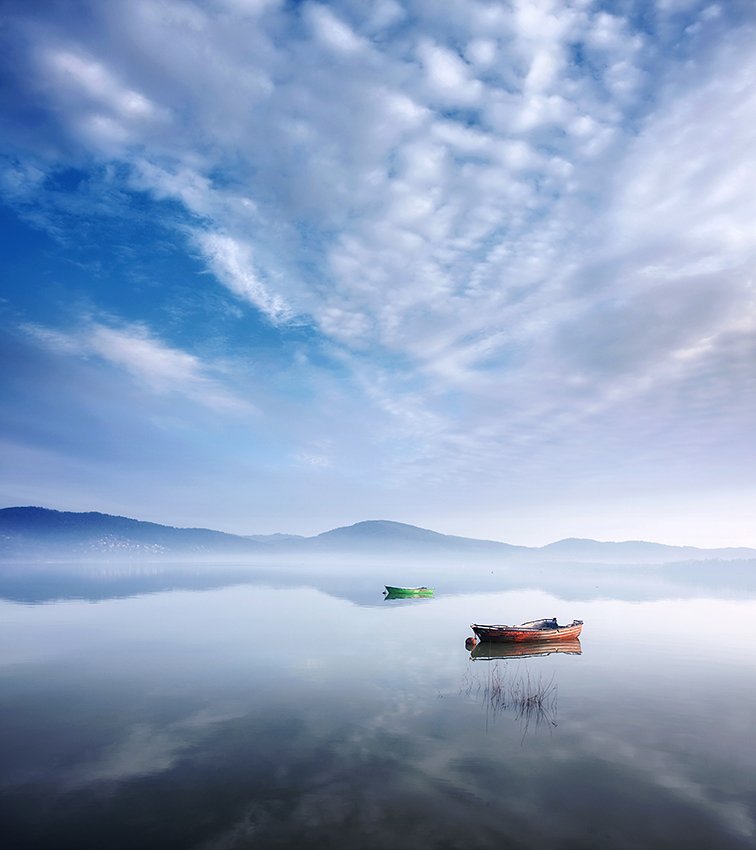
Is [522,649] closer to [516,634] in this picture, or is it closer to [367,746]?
[516,634]

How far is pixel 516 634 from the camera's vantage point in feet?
156

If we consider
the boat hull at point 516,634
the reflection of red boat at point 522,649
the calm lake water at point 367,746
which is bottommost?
the calm lake water at point 367,746

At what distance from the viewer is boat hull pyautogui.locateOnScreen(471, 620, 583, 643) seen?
46906 mm

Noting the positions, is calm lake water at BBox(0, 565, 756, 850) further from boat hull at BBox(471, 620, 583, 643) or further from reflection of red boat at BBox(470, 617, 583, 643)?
boat hull at BBox(471, 620, 583, 643)

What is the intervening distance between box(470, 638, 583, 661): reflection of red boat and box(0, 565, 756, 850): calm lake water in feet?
4.39

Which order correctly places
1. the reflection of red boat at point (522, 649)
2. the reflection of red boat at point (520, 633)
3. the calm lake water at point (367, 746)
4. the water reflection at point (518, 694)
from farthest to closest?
the reflection of red boat at point (520, 633), the reflection of red boat at point (522, 649), the water reflection at point (518, 694), the calm lake water at point (367, 746)

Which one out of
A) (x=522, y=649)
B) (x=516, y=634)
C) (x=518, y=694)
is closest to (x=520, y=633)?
(x=516, y=634)

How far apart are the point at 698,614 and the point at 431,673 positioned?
69.5m

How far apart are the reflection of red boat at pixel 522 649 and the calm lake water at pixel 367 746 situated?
1338 mm

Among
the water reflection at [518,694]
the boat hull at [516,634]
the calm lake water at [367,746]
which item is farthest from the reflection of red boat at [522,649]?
the water reflection at [518,694]

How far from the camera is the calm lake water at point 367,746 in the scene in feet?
50.9

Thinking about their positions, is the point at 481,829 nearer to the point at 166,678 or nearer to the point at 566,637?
the point at 166,678

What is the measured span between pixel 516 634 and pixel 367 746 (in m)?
29.0

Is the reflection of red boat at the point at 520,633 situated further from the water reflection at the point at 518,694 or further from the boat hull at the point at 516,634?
the water reflection at the point at 518,694
